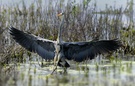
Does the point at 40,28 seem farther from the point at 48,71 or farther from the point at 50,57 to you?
the point at 48,71

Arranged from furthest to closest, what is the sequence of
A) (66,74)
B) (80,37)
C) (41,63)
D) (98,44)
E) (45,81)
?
(80,37) < (41,63) < (98,44) < (66,74) < (45,81)

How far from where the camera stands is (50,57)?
33.4ft

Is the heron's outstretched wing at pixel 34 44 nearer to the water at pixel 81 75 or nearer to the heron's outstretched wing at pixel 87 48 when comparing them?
the water at pixel 81 75

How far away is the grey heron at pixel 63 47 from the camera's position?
964 centimetres

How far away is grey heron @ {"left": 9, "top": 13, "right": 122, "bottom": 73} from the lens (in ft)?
31.6

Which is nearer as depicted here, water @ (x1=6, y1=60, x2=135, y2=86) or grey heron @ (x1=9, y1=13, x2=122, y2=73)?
water @ (x1=6, y1=60, x2=135, y2=86)

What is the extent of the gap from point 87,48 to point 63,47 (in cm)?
60

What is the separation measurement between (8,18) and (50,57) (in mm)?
3211

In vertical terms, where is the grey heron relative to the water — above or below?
above

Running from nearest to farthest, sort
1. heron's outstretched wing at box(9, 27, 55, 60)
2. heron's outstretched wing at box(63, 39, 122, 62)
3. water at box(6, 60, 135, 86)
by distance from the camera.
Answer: water at box(6, 60, 135, 86) < heron's outstretched wing at box(63, 39, 122, 62) < heron's outstretched wing at box(9, 27, 55, 60)

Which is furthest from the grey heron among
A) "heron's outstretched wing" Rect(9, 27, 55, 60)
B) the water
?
the water

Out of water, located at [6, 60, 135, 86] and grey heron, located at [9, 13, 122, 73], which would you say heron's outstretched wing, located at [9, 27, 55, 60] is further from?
water, located at [6, 60, 135, 86]

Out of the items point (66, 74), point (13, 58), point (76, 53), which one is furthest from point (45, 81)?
point (13, 58)

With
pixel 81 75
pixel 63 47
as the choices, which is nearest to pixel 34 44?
pixel 63 47
